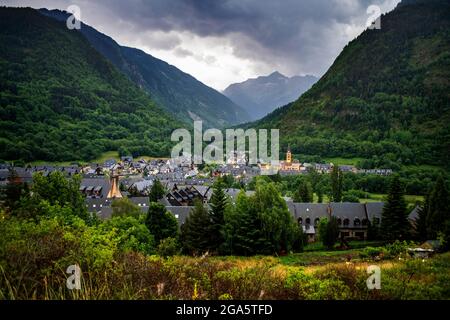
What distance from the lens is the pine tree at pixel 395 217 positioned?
4097cm

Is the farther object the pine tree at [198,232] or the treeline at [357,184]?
the treeline at [357,184]

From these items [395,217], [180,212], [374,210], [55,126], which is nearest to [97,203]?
[180,212]

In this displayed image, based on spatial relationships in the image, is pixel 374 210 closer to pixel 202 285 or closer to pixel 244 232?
pixel 244 232

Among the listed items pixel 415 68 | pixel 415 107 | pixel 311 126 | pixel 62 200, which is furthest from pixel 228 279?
pixel 415 68

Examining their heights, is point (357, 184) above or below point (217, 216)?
above

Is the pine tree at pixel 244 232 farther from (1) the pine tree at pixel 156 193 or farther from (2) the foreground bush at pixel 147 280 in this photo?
(1) the pine tree at pixel 156 193

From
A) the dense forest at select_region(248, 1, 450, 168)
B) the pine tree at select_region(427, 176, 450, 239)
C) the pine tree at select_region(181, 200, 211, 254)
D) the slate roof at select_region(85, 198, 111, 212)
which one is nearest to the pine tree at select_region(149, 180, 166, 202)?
the slate roof at select_region(85, 198, 111, 212)

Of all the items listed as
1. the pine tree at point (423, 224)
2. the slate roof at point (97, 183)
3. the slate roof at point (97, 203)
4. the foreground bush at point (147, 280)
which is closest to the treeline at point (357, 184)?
the slate roof at point (97, 183)

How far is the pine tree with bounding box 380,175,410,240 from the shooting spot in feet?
134

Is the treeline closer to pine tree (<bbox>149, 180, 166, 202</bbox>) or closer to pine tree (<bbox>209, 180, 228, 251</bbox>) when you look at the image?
pine tree (<bbox>149, 180, 166, 202</bbox>)

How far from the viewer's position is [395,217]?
136 feet

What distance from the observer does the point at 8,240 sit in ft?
27.7
